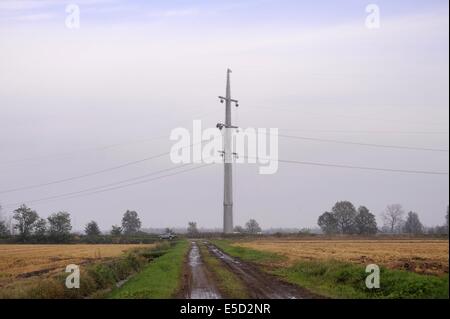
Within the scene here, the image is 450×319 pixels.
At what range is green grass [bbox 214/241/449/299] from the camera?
2361 centimetres

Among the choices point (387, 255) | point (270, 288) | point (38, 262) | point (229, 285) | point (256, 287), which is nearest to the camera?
point (270, 288)

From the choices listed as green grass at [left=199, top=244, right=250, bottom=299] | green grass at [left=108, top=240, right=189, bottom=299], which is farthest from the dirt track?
green grass at [left=108, top=240, right=189, bottom=299]

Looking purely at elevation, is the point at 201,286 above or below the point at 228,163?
below

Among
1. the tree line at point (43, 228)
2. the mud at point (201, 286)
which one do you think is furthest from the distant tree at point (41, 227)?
the mud at point (201, 286)

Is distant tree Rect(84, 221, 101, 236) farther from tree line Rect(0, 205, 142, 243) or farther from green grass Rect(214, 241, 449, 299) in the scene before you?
green grass Rect(214, 241, 449, 299)

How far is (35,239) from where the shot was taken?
475ft

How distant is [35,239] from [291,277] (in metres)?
123

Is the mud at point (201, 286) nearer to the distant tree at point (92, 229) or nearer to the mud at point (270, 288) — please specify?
the mud at point (270, 288)

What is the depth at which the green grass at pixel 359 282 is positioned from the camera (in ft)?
77.5

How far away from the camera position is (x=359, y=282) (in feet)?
94.6

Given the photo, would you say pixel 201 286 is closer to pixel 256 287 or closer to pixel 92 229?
pixel 256 287

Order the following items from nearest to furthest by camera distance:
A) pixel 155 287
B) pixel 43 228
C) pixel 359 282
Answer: pixel 155 287
pixel 359 282
pixel 43 228

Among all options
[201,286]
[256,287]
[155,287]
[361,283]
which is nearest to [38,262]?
[201,286]
